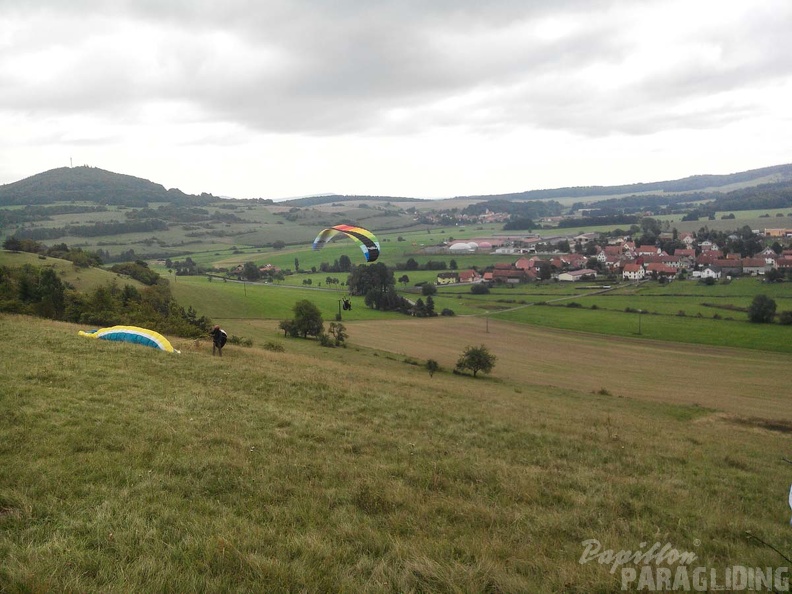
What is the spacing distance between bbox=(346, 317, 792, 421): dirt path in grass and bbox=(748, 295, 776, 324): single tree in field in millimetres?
13130

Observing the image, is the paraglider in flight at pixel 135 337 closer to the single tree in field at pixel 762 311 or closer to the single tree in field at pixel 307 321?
the single tree in field at pixel 307 321

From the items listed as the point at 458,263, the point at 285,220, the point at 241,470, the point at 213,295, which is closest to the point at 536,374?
the point at 241,470

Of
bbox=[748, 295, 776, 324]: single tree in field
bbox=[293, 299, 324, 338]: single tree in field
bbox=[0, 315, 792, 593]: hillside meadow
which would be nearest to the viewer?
bbox=[0, 315, 792, 593]: hillside meadow

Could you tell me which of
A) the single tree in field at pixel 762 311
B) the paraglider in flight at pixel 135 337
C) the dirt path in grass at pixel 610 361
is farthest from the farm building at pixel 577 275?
the paraglider in flight at pixel 135 337

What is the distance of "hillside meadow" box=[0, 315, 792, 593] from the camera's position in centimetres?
485

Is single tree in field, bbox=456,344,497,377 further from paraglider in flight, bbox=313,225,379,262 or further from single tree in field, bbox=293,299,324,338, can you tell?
single tree in field, bbox=293,299,324,338

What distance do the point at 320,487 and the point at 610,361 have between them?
147 ft

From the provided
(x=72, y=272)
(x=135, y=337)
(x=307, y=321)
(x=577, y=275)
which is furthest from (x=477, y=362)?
(x=577, y=275)

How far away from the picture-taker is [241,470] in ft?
25.0

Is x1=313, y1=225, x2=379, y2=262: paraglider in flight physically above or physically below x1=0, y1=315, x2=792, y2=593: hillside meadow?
above

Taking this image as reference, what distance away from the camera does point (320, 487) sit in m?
7.30

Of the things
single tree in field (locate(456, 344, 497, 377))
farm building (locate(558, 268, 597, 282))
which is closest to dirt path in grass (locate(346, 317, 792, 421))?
single tree in field (locate(456, 344, 497, 377))

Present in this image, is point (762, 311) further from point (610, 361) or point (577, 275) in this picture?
point (577, 275)

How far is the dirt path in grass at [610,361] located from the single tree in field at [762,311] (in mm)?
13130
